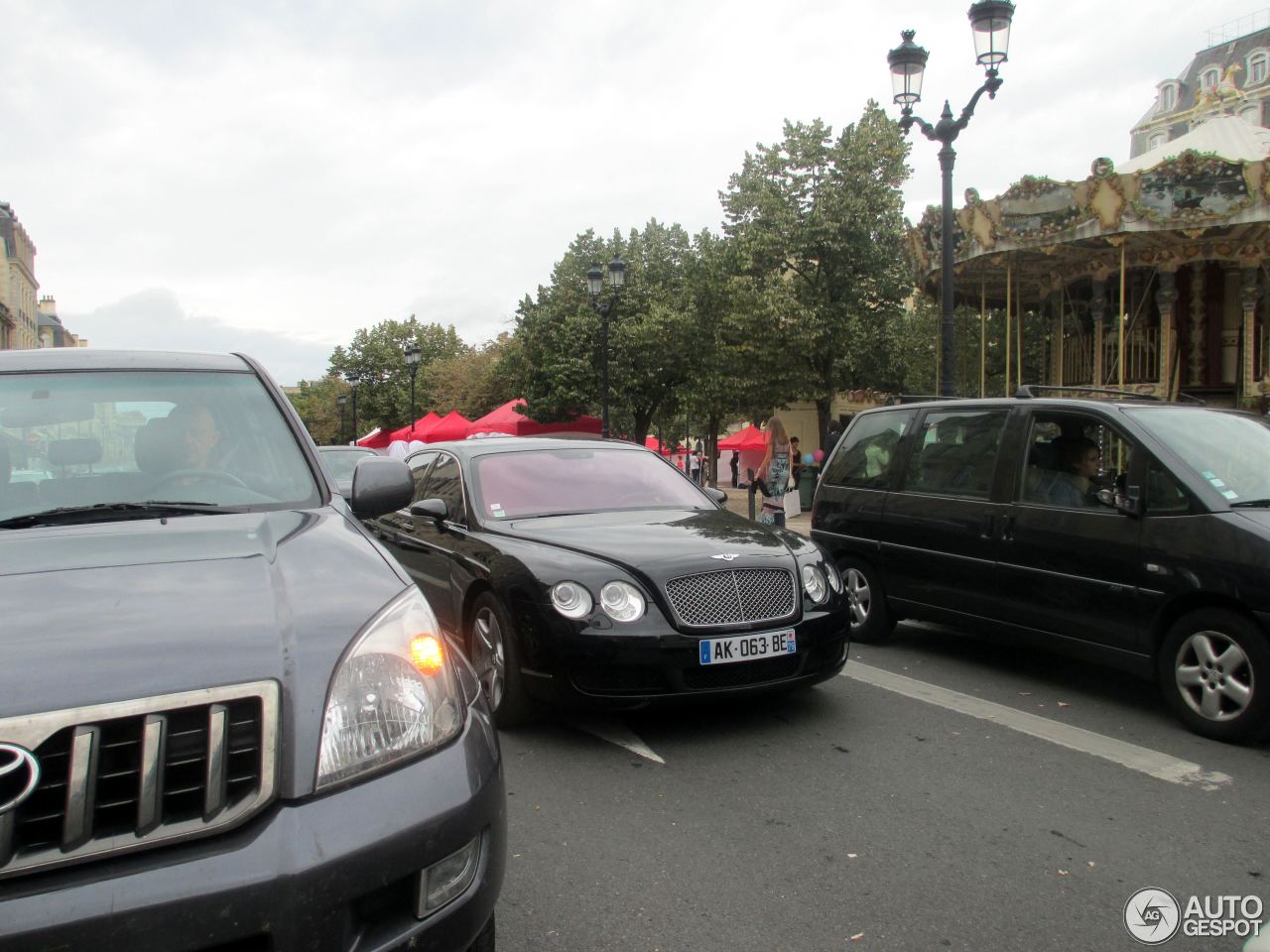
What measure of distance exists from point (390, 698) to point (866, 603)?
5327 mm

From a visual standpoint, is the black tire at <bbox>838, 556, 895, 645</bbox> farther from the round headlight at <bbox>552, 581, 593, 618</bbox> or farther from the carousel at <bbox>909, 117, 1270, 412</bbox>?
the carousel at <bbox>909, 117, 1270, 412</bbox>

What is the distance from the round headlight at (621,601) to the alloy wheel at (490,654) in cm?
70

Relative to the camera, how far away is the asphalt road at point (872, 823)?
9.43ft

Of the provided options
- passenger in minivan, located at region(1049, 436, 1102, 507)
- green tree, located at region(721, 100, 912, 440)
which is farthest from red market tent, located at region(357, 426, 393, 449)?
passenger in minivan, located at region(1049, 436, 1102, 507)

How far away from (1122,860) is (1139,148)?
97504 mm

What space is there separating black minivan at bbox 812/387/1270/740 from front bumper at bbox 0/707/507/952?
398 centimetres

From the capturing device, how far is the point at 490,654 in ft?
16.7

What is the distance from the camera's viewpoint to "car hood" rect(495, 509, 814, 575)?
4602 mm

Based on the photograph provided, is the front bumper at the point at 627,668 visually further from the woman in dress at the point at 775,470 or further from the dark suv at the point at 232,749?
the woman in dress at the point at 775,470

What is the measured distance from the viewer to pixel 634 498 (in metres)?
5.85

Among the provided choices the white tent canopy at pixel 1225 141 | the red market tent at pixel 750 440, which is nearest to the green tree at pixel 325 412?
the red market tent at pixel 750 440

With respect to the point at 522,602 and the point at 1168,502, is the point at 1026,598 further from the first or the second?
the point at 522,602

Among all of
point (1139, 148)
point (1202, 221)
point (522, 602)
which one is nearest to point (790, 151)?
point (1202, 221)

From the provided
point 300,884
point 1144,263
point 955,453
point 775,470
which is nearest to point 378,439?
point 1144,263
